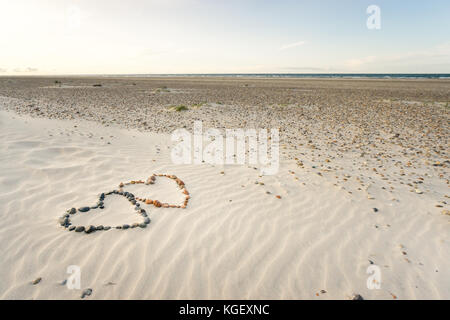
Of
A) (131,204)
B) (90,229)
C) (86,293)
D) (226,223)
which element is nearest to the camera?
(86,293)

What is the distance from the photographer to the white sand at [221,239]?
3234mm

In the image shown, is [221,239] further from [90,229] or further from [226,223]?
[90,229]

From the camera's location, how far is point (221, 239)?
4094 mm

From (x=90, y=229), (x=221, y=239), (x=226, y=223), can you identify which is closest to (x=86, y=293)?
(x=90, y=229)

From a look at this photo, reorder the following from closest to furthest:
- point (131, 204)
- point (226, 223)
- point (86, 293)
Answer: point (86, 293), point (226, 223), point (131, 204)

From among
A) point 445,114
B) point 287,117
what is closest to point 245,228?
point 287,117

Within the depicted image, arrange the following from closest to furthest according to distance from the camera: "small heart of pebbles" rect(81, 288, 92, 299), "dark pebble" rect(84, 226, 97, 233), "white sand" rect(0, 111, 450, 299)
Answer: "small heart of pebbles" rect(81, 288, 92, 299), "white sand" rect(0, 111, 450, 299), "dark pebble" rect(84, 226, 97, 233)

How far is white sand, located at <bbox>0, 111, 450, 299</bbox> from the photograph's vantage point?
3.23 meters

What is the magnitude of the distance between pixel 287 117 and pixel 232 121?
3.50m

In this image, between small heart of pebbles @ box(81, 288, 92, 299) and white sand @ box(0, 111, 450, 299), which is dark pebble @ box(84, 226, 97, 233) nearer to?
white sand @ box(0, 111, 450, 299)

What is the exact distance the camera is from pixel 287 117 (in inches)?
562

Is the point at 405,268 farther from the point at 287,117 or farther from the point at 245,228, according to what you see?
the point at 287,117

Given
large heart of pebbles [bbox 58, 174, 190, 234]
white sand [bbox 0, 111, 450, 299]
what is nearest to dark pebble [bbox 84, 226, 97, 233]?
large heart of pebbles [bbox 58, 174, 190, 234]

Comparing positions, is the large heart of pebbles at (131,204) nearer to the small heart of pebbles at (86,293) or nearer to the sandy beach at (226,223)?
the sandy beach at (226,223)
